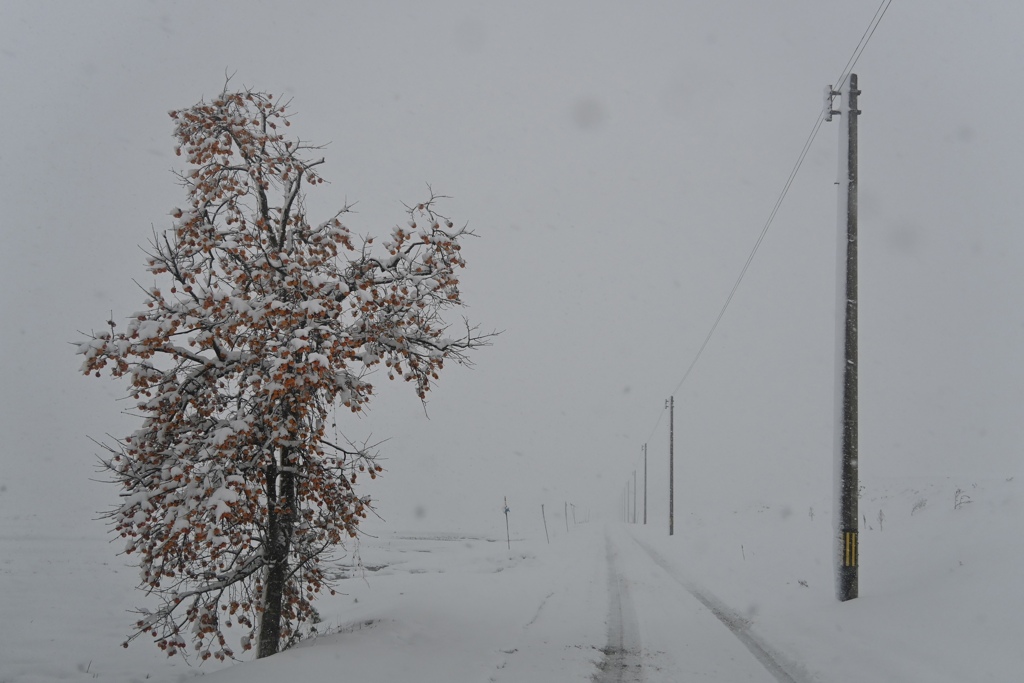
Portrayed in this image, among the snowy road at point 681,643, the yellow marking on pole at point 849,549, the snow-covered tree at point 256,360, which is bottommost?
the snowy road at point 681,643

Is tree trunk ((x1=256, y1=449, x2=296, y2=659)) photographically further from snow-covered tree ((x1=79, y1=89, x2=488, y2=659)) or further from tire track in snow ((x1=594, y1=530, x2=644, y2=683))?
tire track in snow ((x1=594, y1=530, x2=644, y2=683))

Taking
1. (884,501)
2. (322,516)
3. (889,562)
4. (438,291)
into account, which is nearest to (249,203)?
(438,291)

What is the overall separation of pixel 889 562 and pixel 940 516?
14.9 ft

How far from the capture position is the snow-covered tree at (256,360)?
20.3 feet

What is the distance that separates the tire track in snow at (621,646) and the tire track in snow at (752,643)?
1.46 m

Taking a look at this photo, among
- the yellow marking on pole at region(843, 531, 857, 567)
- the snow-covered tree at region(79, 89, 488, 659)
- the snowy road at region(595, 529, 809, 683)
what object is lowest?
the snowy road at region(595, 529, 809, 683)

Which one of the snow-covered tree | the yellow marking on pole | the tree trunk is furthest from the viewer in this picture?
the yellow marking on pole

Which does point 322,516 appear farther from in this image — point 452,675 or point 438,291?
point 438,291

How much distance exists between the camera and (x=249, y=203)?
8547mm

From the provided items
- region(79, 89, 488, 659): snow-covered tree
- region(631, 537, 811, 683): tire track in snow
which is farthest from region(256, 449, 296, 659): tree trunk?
region(631, 537, 811, 683): tire track in snow

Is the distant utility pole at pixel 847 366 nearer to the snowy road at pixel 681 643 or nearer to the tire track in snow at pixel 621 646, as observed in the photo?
the snowy road at pixel 681 643

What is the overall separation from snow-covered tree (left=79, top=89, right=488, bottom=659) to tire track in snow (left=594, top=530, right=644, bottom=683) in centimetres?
349

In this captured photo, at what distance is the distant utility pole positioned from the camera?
10703 millimetres

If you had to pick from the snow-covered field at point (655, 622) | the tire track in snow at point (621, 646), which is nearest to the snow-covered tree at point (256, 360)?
the snow-covered field at point (655, 622)
